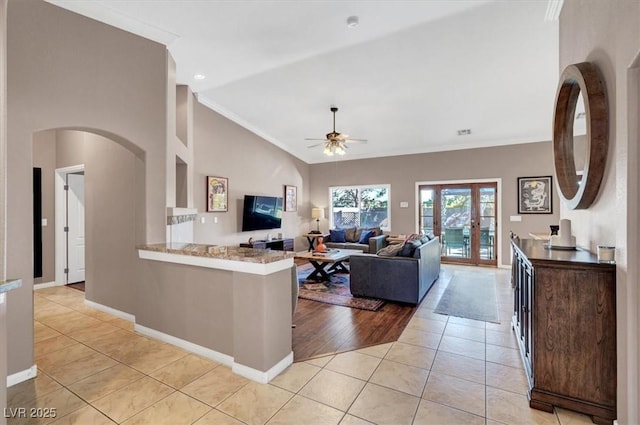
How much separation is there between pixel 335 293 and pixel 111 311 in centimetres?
298

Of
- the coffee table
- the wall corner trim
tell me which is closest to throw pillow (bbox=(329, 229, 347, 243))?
the coffee table

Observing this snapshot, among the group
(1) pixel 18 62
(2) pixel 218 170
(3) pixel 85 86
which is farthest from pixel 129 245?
(2) pixel 218 170

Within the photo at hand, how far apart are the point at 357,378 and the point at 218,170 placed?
4.86m

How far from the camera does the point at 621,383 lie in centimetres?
168

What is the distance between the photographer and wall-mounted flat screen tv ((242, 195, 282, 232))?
21.8ft

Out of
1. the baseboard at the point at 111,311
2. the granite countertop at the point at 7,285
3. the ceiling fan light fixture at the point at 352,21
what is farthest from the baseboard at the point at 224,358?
the ceiling fan light fixture at the point at 352,21

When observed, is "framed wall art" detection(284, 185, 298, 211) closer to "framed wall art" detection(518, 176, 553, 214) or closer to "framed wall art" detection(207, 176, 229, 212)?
"framed wall art" detection(207, 176, 229, 212)

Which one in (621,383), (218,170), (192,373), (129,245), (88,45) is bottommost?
(192,373)

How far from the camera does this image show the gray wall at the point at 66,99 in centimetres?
237

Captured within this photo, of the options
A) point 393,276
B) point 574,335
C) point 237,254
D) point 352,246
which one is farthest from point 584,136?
point 352,246

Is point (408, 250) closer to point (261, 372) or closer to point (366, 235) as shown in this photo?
point (261, 372)

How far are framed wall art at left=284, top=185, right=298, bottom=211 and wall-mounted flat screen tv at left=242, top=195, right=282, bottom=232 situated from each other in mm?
529

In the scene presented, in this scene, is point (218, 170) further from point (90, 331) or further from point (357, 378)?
point (357, 378)

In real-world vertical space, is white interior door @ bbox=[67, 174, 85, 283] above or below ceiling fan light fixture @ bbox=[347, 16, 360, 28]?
below
